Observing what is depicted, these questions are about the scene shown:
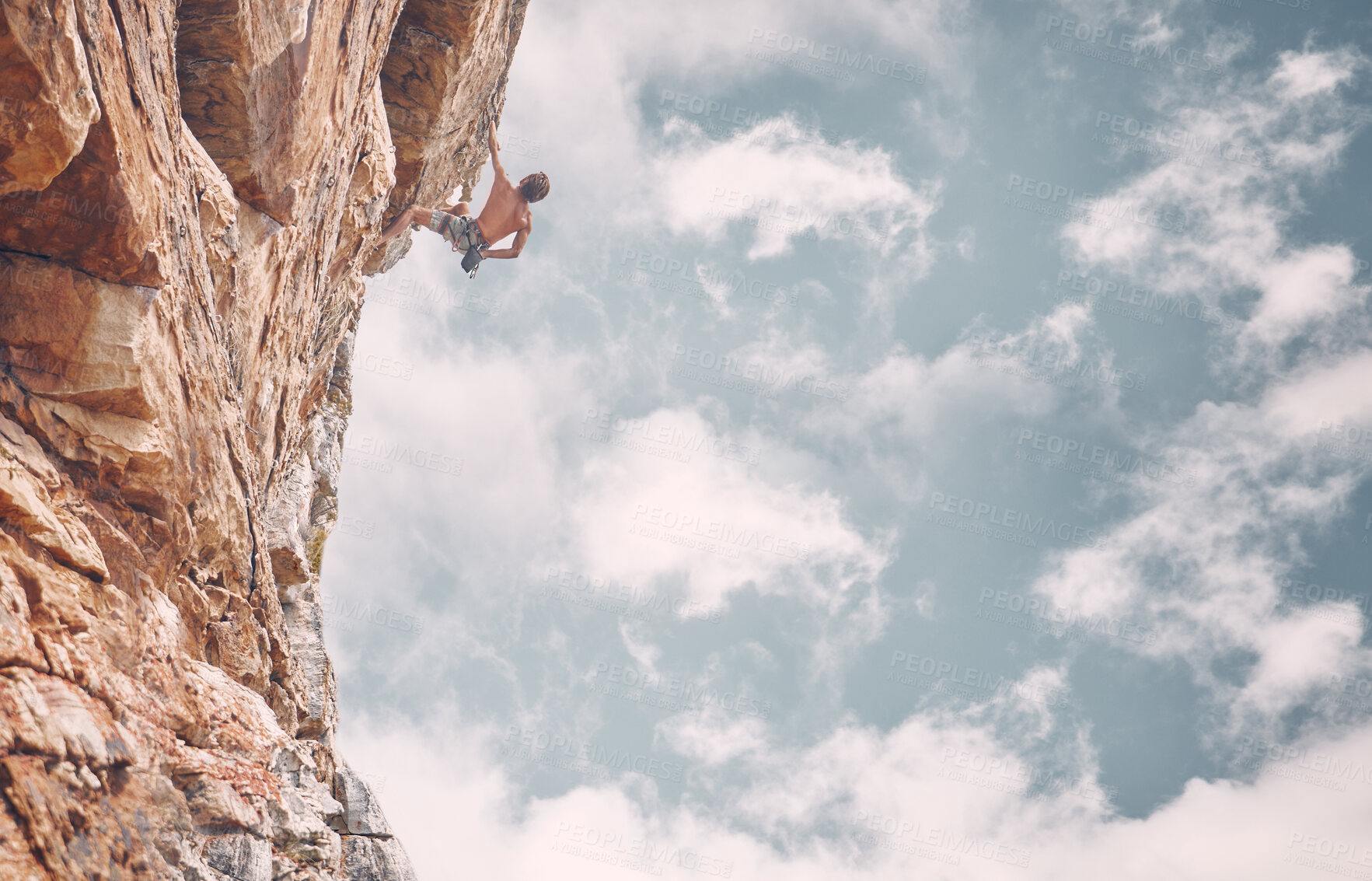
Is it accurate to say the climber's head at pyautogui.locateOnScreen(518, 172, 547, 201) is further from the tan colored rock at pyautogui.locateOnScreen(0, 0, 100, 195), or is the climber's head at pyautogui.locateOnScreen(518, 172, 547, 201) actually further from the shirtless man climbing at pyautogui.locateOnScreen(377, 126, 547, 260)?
the tan colored rock at pyautogui.locateOnScreen(0, 0, 100, 195)

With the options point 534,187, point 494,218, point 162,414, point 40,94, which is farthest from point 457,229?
A: point 40,94

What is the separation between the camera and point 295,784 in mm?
9859

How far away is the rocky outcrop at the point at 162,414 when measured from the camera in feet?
18.8

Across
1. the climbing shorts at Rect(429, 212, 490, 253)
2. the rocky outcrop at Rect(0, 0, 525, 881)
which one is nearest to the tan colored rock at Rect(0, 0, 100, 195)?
the rocky outcrop at Rect(0, 0, 525, 881)

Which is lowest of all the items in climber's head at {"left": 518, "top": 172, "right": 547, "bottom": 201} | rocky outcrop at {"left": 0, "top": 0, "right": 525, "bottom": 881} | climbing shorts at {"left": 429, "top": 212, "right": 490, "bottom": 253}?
rocky outcrop at {"left": 0, "top": 0, "right": 525, "bottom": 881}

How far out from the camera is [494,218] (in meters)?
18.1

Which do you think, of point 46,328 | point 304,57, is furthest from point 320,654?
point 304,57

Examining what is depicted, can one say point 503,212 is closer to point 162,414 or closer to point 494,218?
point 494,218

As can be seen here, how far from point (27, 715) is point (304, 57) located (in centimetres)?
816

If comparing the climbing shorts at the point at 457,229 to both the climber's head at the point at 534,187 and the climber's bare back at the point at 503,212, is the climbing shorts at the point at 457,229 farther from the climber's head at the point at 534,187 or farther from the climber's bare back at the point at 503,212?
the climber's head at the point at 534,187

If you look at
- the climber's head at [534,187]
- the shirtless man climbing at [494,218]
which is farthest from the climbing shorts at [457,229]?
the climber's head at [534,187]

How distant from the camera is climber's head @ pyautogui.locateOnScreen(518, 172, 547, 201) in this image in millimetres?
17734

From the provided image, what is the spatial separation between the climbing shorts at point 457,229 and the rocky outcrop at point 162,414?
16.0ft

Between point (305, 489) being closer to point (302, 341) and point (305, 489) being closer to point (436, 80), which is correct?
point (302, 341)
